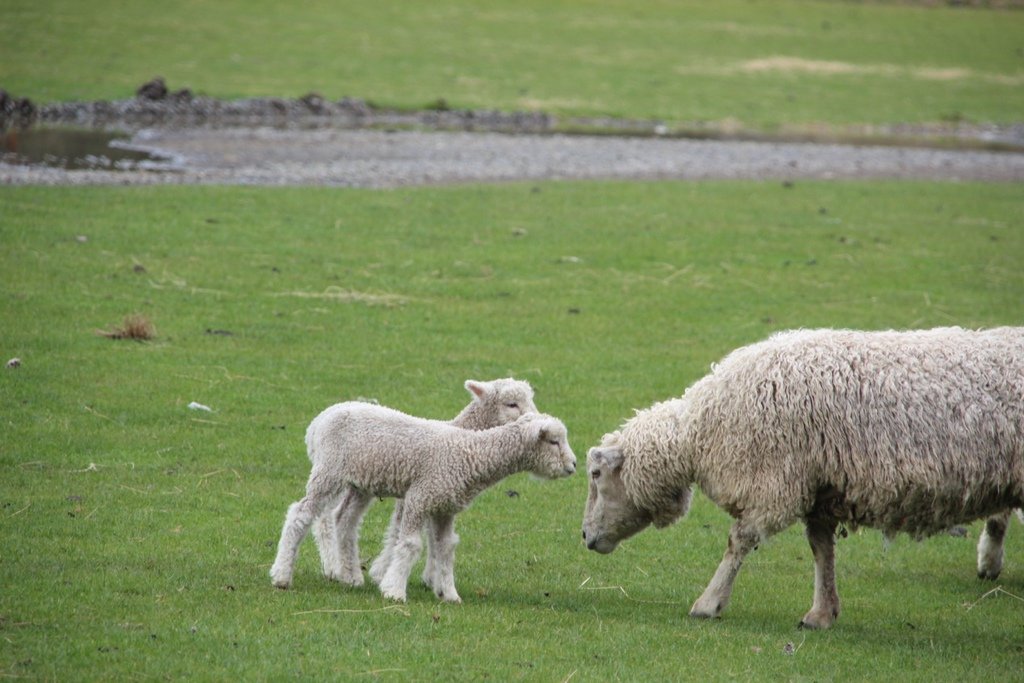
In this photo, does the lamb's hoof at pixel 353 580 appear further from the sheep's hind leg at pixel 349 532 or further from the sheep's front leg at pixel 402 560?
the sheep's front leg at pixel 402 560

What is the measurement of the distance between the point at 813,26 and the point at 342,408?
205ft

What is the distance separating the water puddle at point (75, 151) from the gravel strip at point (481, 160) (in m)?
0.54

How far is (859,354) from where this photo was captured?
9406 millimetres

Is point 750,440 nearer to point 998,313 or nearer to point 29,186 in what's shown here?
point 998,313

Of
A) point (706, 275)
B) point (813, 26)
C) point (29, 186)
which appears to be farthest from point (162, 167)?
point (813, 26)

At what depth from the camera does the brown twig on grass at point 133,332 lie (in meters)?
15.3

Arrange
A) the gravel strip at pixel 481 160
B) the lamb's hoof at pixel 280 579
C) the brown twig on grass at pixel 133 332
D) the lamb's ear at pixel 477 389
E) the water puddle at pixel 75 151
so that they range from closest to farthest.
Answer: the lamb's hoof at pixel 280 579, the lamb's ear at pixel 477 389, the brown twig on grass at pixel 133 332, the water puddle at pixel 75 151, the gravel strip at pixel 481 160

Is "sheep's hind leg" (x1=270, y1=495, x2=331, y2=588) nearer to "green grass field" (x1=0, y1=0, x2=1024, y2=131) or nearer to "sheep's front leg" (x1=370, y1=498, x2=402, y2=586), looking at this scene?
"sheep's front leg" (x1=370, y1=498, x2=402, y2=586)

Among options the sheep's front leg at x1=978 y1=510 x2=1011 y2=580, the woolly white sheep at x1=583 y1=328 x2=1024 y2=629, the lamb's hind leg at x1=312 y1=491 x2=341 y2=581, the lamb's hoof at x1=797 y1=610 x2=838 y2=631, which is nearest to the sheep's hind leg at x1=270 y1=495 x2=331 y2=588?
the lamb's hind leg at x1=312 y1=491 x2=341 y2=581

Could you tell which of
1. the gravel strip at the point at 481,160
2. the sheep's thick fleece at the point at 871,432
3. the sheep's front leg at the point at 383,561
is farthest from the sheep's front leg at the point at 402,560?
the gravel strip at the point at 481,160

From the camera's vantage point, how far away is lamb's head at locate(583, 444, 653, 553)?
992 cm

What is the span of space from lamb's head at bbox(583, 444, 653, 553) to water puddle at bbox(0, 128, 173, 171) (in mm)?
19466

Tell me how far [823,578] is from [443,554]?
109 inches

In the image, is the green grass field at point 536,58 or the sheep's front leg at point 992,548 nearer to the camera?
the sheep's front leg at point 992,548
